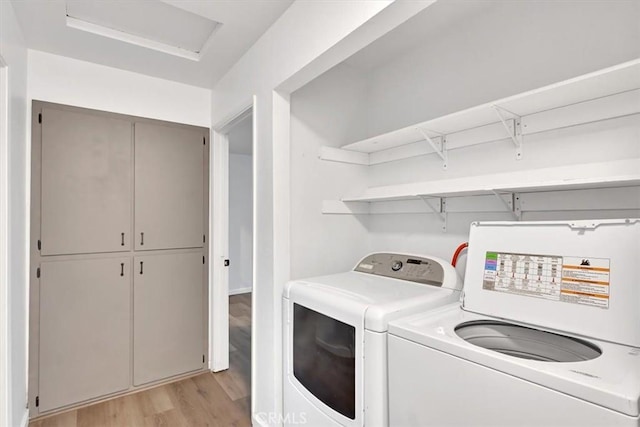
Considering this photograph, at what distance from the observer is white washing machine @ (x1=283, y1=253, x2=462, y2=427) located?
4.27 ft

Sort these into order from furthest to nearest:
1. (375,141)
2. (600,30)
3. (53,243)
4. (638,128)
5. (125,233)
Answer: (125,233)
(53,243)
(375,141)
(600,30)
(638,128)

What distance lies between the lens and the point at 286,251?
1.97 meters

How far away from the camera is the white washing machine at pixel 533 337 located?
33.2 inches

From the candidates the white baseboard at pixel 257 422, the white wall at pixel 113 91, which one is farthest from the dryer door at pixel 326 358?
the white wall at pixel 113 91

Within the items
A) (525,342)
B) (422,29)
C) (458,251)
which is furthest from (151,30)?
(525,342)

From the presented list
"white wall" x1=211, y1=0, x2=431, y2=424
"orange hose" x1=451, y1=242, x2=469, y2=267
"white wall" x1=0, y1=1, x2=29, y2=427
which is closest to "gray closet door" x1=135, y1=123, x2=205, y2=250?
"white wall" x1=0, y1=1, x2=29, y2=427

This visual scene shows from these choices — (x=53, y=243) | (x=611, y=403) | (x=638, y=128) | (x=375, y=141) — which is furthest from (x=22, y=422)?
(x=638, y=128)

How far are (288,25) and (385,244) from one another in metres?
1.51

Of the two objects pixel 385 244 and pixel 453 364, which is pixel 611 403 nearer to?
pixel 453 364

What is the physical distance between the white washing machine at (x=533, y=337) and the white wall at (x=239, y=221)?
4813mm

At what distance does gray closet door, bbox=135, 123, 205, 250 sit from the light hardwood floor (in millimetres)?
1120

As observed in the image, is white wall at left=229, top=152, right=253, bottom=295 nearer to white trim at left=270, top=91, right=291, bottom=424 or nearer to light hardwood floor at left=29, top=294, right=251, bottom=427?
light hardwood floor at left=29, top=294, right=251, bottom=427

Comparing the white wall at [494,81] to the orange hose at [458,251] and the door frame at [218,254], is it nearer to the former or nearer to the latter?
the orange hose at [458,251]

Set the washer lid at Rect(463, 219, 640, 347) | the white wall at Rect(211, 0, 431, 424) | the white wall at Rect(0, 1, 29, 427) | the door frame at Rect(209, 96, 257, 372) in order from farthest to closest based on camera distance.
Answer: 1. the door frame at Rect(209, 96, 257, 372)
2. the white wall at Rect(0, 1, 29, 427)
3. the white wall at Rect(211, 0, 431, 424)
4. the washer lid at Rect(463, 219, 640, 347)
